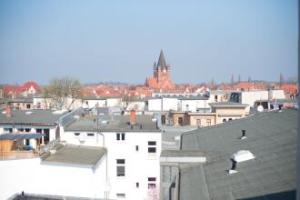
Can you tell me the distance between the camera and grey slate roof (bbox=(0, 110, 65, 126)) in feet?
42.4

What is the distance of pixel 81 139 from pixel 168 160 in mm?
6275

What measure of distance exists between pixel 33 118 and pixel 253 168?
9.13 metres

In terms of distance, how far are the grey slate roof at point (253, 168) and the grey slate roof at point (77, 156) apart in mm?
3018

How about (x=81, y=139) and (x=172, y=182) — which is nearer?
(x=172, y=182)

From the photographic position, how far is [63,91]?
103ft

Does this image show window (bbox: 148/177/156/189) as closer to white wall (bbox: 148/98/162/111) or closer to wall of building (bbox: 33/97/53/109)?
white wall (bbox: 148/98/162/111)

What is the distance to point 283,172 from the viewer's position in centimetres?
512

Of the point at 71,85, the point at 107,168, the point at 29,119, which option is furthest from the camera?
the point at 71,85

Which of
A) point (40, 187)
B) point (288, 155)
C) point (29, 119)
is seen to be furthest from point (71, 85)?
point (288, 155)

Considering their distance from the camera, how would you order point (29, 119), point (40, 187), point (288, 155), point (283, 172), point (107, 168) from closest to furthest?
point (283, 172) → point (288, 155) → point (40, 187) → point (107, 168) → point (29, 119)

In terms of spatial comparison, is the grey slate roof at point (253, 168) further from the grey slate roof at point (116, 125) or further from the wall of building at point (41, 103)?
the wall of building at point (41, 103)

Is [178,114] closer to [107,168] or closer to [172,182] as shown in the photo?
[107,168]

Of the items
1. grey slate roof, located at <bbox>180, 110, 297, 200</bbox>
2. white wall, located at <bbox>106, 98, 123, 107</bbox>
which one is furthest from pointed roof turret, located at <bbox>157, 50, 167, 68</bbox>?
grey slate roof, located at <bbox>180, 110, 297, 200</bbox>

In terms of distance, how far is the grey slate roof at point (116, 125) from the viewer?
12847 mm
